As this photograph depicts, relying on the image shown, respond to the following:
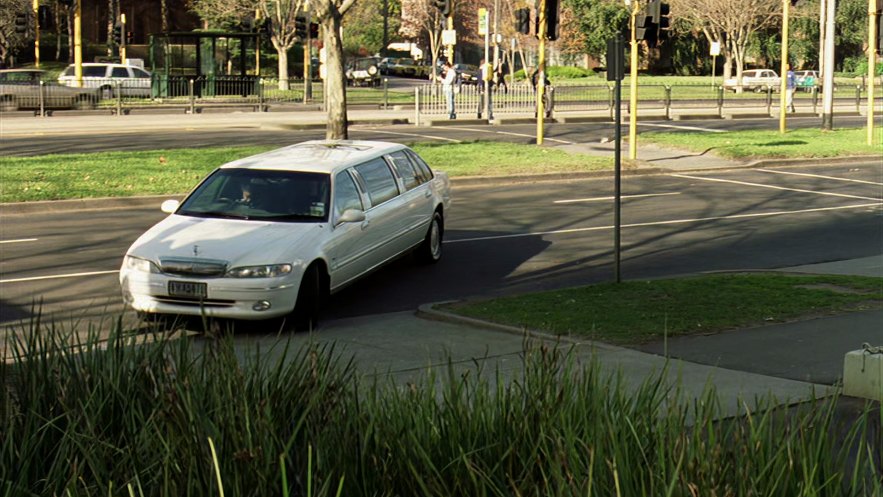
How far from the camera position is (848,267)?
47.3 feet

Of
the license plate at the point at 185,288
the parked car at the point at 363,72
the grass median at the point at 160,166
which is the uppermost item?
the parked car at the point at 363,72

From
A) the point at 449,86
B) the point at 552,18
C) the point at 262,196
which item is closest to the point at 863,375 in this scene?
the point at 262,196

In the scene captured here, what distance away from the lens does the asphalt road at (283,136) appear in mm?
29375

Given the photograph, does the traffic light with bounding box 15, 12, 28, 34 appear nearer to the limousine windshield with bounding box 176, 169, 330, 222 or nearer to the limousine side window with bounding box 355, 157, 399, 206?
the limousine side window with bounding box 355, 157, 399, 206

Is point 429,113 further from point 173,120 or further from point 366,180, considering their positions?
point 366,180

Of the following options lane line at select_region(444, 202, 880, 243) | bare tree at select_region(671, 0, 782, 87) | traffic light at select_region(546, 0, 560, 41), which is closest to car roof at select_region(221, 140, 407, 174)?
lane line at select_region(444, 202, 880, 243)

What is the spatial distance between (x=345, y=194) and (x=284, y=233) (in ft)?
4.11

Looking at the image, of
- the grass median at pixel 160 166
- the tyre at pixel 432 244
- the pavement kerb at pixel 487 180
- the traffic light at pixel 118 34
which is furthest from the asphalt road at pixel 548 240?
the traffic light at pixel 118 34

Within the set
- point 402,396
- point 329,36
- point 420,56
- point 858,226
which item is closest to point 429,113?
point 329,36

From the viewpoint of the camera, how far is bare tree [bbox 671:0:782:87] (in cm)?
7356

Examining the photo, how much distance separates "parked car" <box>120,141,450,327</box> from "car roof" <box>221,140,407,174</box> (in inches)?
0.5

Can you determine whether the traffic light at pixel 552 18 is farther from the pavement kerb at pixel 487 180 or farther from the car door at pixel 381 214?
the car door at pixel 381 214

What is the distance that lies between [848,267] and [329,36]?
14.5m

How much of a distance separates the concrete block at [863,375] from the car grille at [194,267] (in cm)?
535
